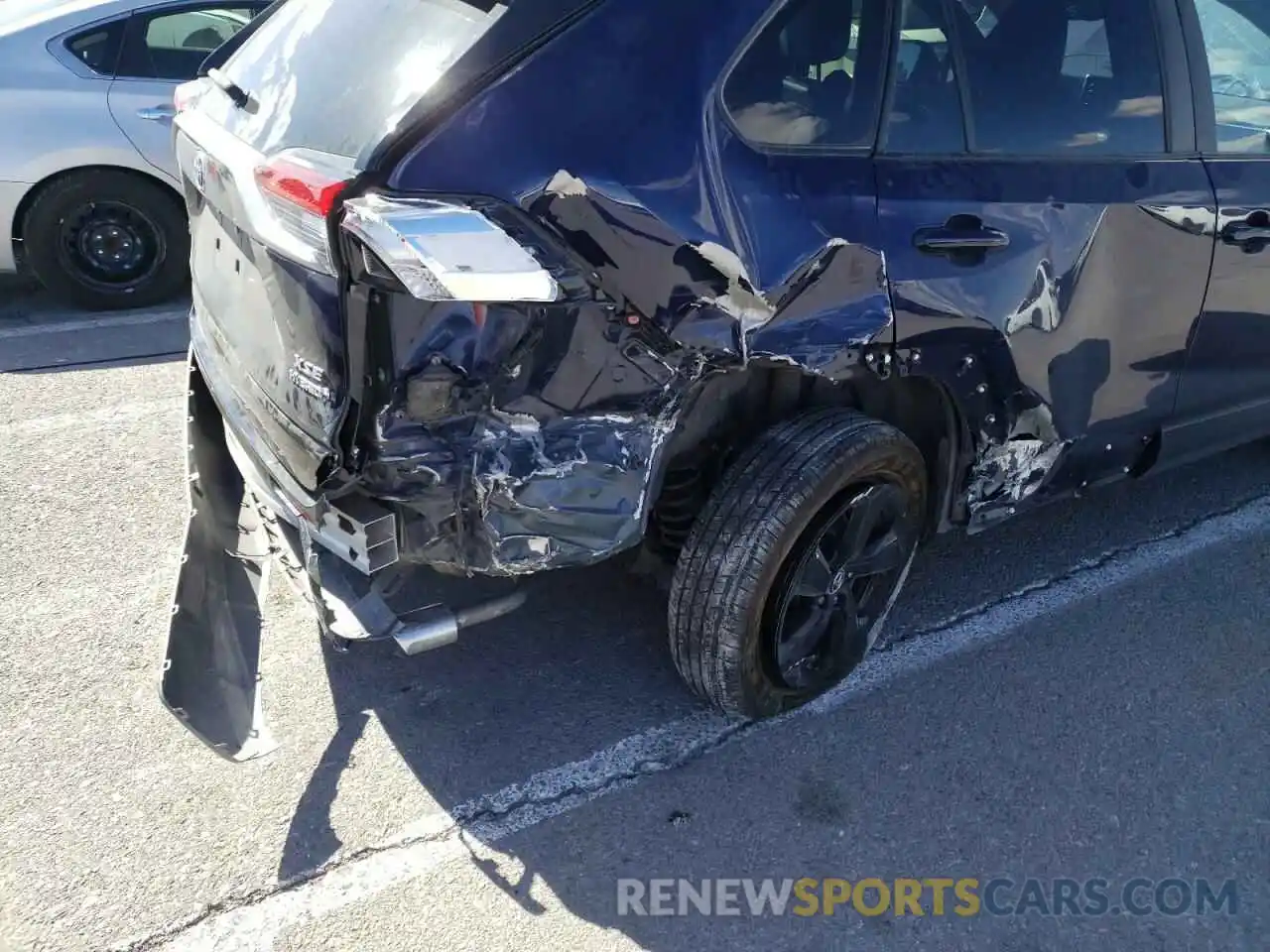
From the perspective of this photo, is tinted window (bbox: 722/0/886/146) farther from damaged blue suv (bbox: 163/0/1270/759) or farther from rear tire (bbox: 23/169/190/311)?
rear tire (bbox: 23/169/190/311)

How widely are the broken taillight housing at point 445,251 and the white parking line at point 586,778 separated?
1.26m

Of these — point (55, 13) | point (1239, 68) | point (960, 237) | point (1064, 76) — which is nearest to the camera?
point (960, 237)

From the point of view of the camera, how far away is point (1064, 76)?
2885 millimetres

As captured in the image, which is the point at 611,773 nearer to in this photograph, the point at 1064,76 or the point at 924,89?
the point at 924,89

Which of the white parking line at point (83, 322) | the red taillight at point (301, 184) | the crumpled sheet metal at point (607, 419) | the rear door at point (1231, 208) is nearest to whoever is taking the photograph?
the red taillight at point (301, 184)

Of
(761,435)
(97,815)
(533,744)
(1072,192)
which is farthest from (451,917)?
(1072,192)

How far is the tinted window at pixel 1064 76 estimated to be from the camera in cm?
272

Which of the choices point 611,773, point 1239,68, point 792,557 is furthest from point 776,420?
point 1239,68

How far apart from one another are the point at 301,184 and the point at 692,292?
2.60 feet

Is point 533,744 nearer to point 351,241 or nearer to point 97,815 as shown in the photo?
point 97,815

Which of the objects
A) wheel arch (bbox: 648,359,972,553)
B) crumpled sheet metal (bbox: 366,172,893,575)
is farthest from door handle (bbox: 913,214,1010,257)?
wheel arch (bbox: 648,359,972,553)

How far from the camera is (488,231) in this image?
6.61 ft

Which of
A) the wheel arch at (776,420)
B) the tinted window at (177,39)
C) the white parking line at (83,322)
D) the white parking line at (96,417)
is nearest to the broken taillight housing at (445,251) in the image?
the wheel arch at (776,420)

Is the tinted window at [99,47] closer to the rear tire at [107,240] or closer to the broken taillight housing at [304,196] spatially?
the rear tire at [107,240]
